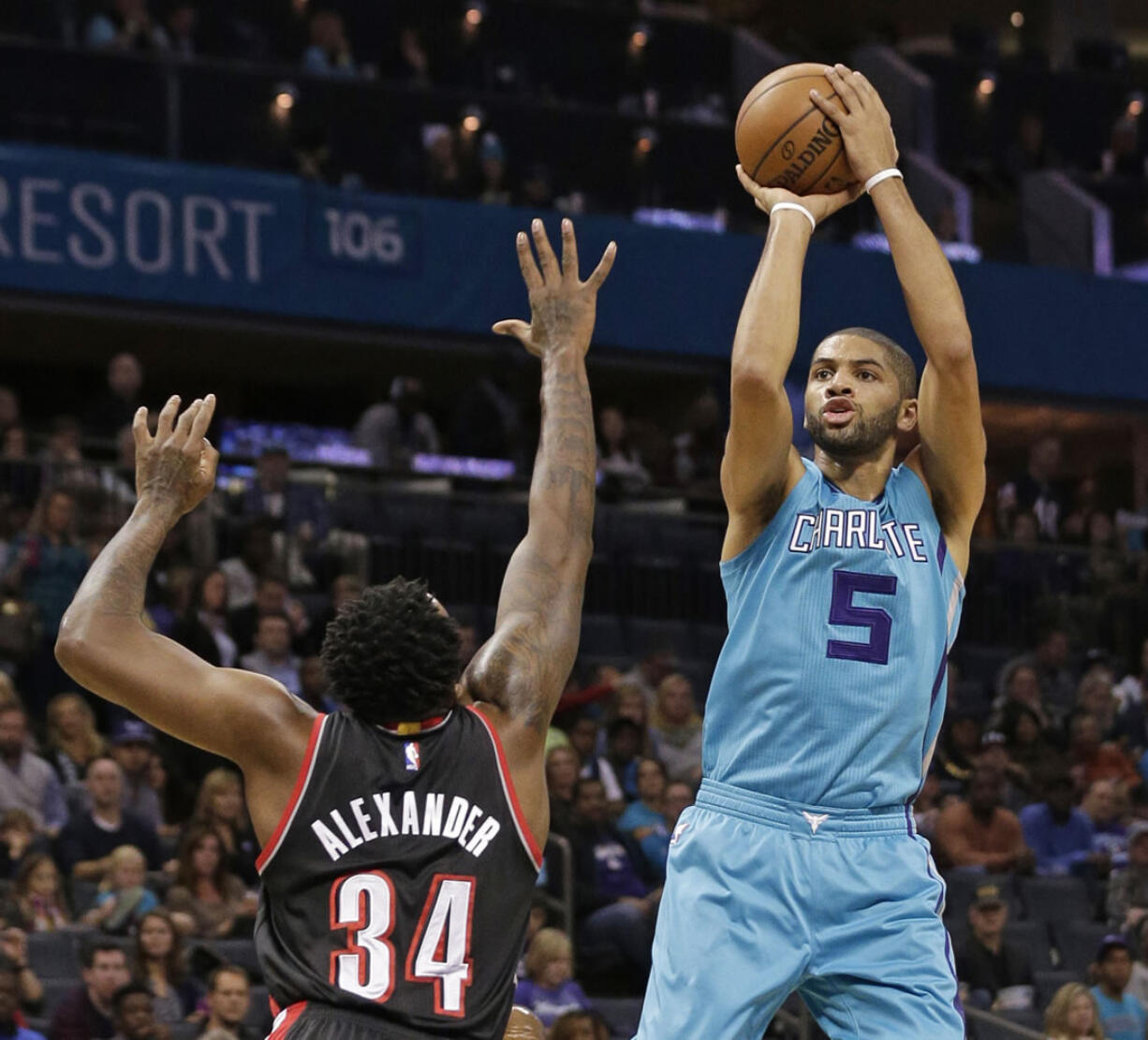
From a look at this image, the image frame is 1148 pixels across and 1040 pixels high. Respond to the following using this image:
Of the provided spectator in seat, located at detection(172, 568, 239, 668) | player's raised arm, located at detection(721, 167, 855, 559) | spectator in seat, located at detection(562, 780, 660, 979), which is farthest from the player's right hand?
spectator in seat, located at detection(172, 568, 239, 668)

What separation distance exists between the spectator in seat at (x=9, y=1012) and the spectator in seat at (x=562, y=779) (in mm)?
3556

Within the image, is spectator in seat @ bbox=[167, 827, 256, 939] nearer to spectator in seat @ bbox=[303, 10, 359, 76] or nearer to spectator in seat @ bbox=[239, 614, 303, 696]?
spectator in seat @ bbox=[239, 614, 303, 696]

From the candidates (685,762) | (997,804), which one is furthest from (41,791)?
(997,804)

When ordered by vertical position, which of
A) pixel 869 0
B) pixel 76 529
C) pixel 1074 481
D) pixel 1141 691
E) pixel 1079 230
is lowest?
pixel 1141 691

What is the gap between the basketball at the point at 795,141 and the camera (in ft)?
17.3

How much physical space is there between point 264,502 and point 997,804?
224 inches

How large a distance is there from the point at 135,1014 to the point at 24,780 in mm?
2370

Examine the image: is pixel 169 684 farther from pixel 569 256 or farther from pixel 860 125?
pixel 860 125

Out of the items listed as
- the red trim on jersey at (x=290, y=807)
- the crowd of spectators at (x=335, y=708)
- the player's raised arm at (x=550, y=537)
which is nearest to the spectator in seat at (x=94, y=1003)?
the crowd of spectators at (x=335, y=708)

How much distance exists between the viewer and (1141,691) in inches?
651

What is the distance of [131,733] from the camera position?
1200 centimetres

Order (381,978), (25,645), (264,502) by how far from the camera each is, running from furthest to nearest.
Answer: (264,502) → (25,645) → (381,978)

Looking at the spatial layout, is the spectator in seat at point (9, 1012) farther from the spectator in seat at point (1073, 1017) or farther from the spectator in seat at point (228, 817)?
the spectator in seat at point (1073, 1017)

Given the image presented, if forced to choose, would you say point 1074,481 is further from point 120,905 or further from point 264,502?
point 120,905
